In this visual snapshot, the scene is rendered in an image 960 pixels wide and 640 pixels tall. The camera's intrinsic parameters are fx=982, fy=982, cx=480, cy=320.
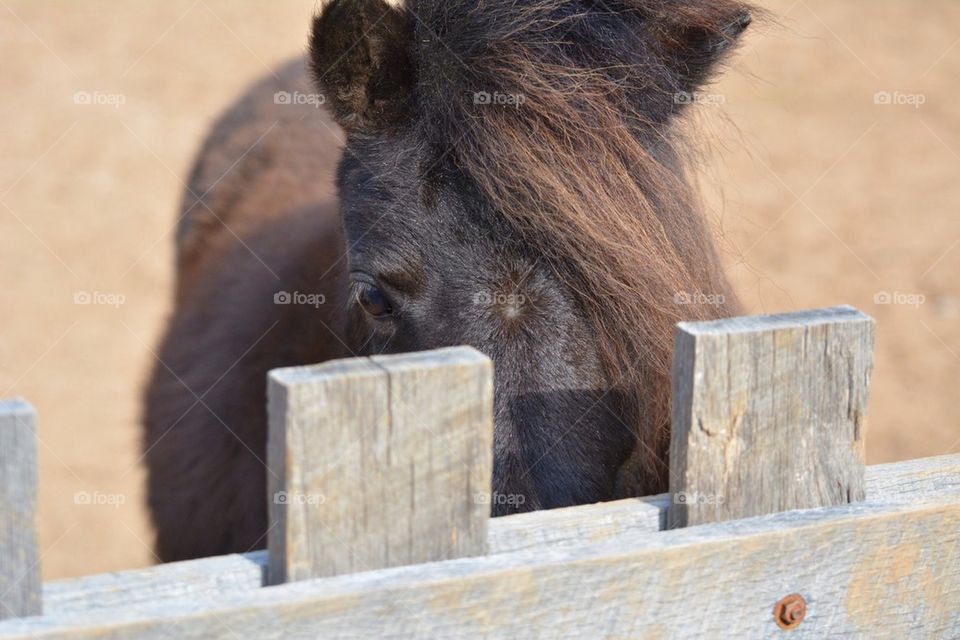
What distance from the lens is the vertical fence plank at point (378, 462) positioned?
1088 millimetres

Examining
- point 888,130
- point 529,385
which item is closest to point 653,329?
point 529,385

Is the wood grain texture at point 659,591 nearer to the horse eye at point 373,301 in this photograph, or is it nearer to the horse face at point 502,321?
the horse face at point 502,321

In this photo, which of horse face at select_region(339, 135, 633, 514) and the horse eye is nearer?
horse face at select_region(339, 135, 633, 514)

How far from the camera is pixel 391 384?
111 centimetres

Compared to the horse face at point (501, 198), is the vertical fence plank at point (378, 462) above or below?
below

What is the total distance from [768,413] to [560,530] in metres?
0.32

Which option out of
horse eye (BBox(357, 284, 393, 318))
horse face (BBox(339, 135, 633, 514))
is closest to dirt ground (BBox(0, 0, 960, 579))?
horse face (BBox(339, 135, 633, 514))

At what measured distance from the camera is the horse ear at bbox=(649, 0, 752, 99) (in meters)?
2.03

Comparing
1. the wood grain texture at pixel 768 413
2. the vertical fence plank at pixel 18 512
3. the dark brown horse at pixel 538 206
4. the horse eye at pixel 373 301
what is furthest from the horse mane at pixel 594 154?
the vertical fence plank at pixel 18 512

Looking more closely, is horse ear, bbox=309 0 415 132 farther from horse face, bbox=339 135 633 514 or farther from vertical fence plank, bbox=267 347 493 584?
Result: vertical fence plank, bbox=267 347 493 584

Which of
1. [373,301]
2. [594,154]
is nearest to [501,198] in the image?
[594,154]

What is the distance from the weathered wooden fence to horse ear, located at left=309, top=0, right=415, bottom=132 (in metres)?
1.06

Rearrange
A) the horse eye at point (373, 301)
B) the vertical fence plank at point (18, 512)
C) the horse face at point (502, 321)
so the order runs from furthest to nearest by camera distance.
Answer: the horse eye at point (373, 301) → the horse face at point (502, 321) → the vertical fence plank at point (18, 512)

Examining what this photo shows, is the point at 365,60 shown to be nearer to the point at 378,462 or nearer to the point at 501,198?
the point at 501,198
